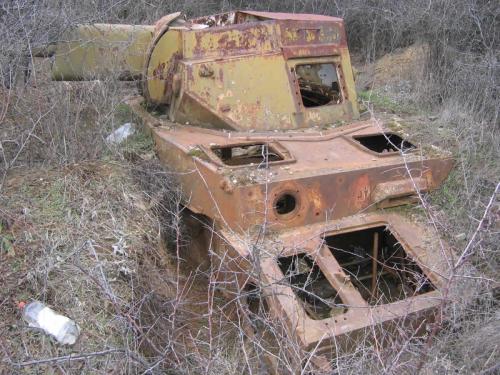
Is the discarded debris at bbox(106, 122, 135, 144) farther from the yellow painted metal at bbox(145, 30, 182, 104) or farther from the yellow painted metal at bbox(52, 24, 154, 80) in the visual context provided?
the yellow painted metal at bbox(52, 24, 154, 80)

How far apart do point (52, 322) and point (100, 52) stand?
8.20ft

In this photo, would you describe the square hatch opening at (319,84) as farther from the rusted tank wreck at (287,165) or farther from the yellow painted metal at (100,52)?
the yellow painted metal at (100,52)

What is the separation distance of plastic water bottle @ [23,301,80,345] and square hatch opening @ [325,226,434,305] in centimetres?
165

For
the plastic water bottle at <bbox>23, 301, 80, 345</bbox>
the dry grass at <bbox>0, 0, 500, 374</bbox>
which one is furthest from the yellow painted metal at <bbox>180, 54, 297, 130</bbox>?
the plastic water bottle at <bbox>23, 301, 80, 345</bbox>

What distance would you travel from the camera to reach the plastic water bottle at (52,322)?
125 inches

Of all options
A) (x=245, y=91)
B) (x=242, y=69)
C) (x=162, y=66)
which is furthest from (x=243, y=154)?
(x=162, y=66)

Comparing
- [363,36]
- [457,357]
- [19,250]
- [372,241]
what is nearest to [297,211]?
[372,241]

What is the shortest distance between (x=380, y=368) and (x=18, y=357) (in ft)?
5.97

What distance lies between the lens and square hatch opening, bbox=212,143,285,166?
405 centimetres

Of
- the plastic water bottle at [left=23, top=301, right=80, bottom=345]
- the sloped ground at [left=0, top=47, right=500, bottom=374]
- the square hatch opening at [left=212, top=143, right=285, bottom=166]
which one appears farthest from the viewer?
the square hatch opening at [left=212, top=143, right=285, bottom=166]

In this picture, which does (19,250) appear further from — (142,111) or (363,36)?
(363,36)

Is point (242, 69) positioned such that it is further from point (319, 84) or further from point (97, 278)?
point (97, 278)

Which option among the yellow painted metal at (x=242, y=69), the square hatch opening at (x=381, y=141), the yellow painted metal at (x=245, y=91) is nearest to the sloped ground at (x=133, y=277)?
the square hatch opening at (x=381, y=141)

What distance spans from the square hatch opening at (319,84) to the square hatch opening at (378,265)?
1.18 m
